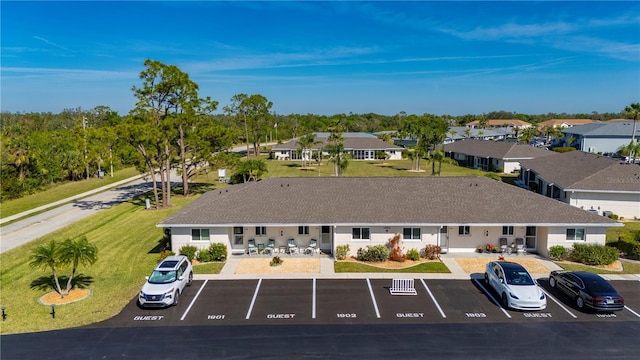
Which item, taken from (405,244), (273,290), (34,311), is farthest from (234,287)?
(405,244)

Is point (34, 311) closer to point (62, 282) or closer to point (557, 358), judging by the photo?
point (62, 282)

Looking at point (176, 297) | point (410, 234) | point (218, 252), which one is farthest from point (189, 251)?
point (410, 234)

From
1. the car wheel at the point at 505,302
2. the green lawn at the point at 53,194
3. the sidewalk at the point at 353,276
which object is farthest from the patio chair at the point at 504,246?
the green lawn at the point at 53,194

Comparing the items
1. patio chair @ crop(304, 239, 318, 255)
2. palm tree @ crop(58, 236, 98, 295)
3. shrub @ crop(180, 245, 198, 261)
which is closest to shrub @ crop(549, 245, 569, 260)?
patio chair @ crop(304, 239, 318, 255)

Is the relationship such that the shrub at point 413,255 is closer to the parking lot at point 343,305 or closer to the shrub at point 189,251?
the parking lot at point 343,305

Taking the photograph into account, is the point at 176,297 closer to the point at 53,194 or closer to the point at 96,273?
the point at 96,273

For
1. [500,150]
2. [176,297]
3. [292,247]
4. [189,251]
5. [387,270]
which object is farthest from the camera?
[500,150]
